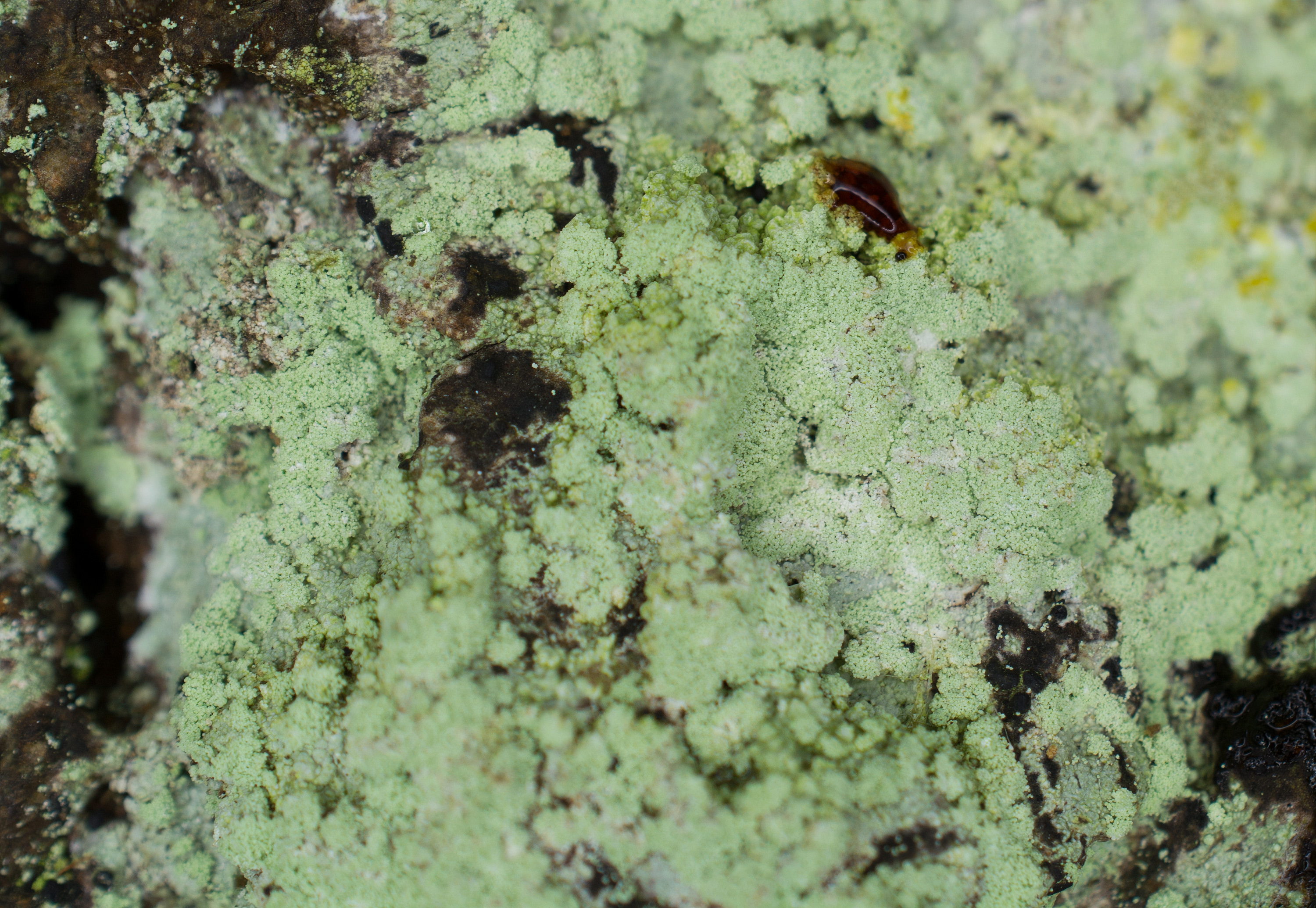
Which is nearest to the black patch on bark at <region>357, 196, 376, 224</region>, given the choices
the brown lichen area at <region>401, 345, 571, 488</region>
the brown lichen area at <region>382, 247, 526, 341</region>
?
the brown lichen area at <region>382, 247, 526, 341</region>

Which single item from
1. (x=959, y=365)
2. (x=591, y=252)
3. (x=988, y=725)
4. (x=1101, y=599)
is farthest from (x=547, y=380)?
(x=1101, y=599)

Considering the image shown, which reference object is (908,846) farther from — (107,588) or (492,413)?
(107,588)

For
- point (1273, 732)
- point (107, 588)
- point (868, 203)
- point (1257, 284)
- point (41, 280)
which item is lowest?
point (107, 588)

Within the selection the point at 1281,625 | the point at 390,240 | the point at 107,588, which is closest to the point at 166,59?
the point at 390,240

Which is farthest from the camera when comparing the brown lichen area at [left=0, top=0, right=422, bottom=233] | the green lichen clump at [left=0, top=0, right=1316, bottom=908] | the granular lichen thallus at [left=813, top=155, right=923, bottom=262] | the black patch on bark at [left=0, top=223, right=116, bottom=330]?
the black patch on bark at [left=0, top=223, right=116, bottom=330]

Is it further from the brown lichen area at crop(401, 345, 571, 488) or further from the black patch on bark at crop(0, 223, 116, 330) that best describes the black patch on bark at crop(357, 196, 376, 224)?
the black patch on bark at crop(0, 223, 116, 330)
